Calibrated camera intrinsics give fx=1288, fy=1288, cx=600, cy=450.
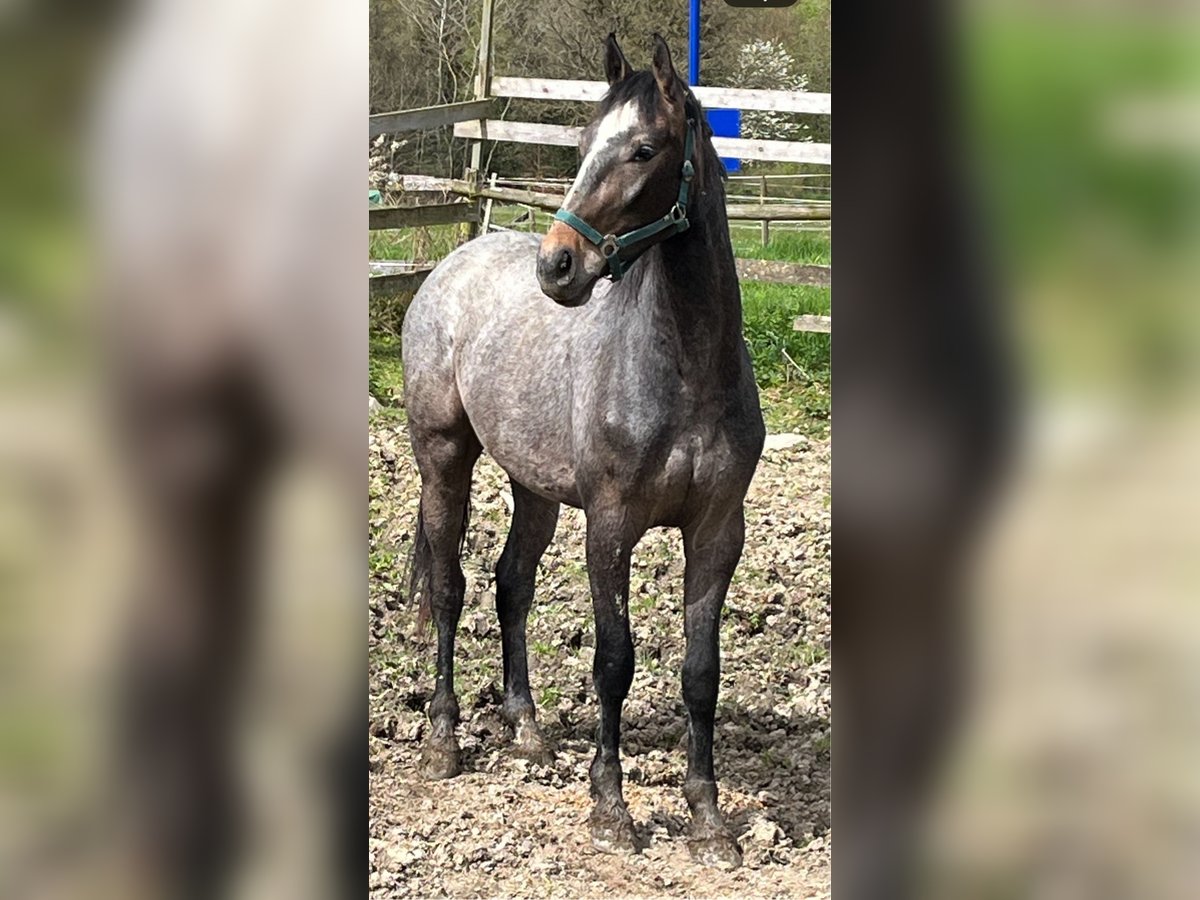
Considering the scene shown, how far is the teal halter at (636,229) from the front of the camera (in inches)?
93.4

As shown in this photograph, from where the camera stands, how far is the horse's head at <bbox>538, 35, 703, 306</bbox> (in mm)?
2363

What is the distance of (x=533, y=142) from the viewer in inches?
122

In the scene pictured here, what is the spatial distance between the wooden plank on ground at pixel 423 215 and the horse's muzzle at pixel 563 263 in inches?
42.5

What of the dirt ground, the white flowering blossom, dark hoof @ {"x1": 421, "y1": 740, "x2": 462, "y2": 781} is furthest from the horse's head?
dark hoof @ {"x1": 421, "y1": 740, "x2": 462, "y2": 781}

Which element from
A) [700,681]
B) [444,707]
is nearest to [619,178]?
[700,681]

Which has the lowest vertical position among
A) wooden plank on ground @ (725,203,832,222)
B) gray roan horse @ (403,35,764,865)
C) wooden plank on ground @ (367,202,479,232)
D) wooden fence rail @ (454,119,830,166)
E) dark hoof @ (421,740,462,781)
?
dark hoof @ (421,740,462,781)

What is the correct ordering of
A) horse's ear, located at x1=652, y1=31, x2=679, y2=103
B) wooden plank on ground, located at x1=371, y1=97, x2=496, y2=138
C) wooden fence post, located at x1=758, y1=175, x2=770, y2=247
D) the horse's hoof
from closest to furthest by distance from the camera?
horse's ear, located at x1=652, y1=31, x2=679, y2=103 → the horse's hoof → wooden fence post, located at x1=758, y1=175, x2=770, y2=247 → wooden plank on ground, located at x1=371, y1=97, x2=496, y2=138

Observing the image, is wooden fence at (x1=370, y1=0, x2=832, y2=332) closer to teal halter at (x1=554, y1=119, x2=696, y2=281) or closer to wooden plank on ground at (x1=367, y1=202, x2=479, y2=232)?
wooden plank on ground at (x1=367, y1=202, x2=479, y2=232)

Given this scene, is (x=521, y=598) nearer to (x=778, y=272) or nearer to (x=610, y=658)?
(x=610, y=658)
